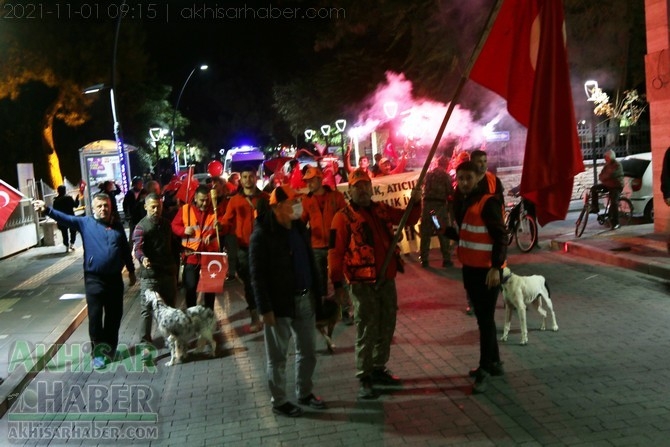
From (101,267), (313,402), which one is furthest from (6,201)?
(313,402)

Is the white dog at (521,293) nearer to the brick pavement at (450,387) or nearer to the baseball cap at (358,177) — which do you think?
the brick pavement at (450,387)

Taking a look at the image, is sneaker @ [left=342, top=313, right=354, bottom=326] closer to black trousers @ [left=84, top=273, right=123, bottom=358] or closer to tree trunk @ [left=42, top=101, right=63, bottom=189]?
black trousers @ [left=84, top=273, right=123, bottom=358]

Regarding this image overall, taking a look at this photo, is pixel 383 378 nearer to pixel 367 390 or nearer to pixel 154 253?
pixel 367 390

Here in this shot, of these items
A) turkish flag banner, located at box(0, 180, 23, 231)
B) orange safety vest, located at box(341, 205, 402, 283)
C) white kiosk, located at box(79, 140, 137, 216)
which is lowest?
orange safety vest, located at box(341, 205, 402, 283)

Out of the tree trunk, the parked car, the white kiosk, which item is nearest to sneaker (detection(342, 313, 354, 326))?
the parked car

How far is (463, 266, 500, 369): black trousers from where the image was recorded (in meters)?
5.52

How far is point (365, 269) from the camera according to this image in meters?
5.46

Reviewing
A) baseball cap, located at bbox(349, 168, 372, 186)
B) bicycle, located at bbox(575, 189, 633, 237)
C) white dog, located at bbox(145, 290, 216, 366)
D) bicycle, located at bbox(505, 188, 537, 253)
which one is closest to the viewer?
baseball cap, located at bbox(349, 168, 372, 186)

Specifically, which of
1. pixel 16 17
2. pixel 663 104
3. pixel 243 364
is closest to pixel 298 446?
pixel 243 364

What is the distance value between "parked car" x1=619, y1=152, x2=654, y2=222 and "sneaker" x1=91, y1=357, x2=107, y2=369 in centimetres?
1113

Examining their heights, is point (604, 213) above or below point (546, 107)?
below

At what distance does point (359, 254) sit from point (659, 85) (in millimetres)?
9063

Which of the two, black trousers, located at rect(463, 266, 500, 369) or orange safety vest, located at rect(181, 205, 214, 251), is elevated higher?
orange safety vest, located at rect(181, 205, 214, 251)

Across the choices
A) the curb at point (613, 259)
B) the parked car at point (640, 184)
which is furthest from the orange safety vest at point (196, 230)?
the parked car at point (640, 184)
